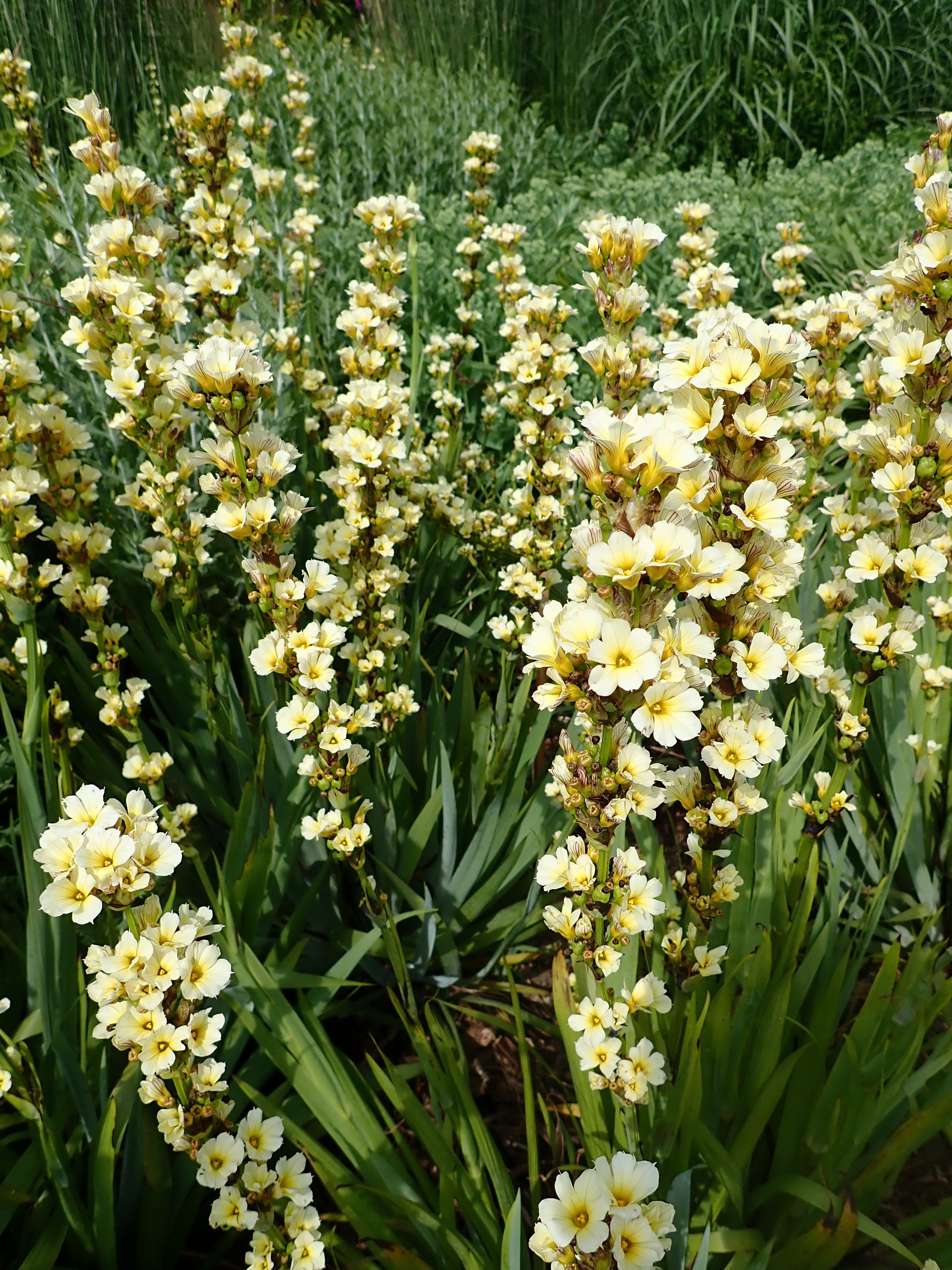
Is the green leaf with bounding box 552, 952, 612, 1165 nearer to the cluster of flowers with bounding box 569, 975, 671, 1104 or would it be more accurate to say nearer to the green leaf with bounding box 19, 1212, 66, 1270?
the cluster of flowers with bounding box 569, 975, 671, 1104

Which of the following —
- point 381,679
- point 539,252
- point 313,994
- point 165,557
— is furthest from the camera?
point 539,252

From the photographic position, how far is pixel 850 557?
1.79m

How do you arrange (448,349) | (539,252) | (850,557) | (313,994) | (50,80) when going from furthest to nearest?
(50,80) < (539,252) < (448,349) < (313,994) < (850,557)

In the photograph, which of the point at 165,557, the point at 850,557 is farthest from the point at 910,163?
the point at 165,557

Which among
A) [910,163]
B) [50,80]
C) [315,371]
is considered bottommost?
[315,371]

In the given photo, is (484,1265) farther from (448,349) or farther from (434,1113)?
(448,349)

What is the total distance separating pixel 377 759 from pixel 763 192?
5.32 meters

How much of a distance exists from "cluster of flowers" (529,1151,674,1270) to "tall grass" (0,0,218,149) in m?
6.00

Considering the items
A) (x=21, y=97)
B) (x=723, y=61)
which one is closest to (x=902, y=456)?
(x=21, y=97)

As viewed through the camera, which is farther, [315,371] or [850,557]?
[315,371]

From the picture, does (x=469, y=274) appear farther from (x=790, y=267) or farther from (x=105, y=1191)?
(x=105, y=1191)

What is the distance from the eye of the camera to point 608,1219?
1.11 meters

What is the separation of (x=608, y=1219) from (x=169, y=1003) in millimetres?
665

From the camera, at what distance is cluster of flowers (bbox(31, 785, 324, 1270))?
1.18 metres
